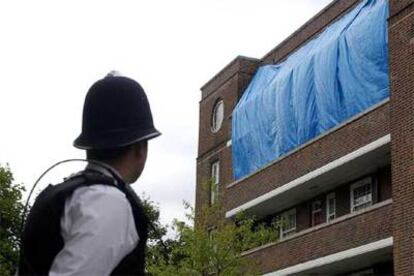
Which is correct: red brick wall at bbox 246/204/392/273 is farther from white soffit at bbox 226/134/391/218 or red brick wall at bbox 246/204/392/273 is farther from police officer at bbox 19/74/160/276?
police officer at bbox 19/74/160/276

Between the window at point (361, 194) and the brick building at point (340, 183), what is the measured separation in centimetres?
3

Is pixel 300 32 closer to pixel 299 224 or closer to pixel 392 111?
pixel 299 224

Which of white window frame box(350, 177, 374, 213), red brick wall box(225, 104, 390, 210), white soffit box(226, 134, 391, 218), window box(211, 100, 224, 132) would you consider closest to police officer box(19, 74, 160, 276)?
white soffit box(226, 134, 391, 218)

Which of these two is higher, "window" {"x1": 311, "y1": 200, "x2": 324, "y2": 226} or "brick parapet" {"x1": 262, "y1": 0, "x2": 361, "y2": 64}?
"brick parapet" {"x1": 262, "y1": 0, "x2": 361, "y2": 64}

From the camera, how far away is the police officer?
7.86 ft

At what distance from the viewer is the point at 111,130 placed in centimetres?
265

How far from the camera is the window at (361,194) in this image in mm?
27375

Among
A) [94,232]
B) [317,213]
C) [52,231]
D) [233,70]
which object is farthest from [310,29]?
[94,232]

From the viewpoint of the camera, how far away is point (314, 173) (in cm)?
2877

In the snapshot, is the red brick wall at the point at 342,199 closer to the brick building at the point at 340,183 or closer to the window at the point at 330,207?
the brick building at the point at 340,183

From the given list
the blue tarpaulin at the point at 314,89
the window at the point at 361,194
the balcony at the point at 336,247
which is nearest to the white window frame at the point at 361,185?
the window at the point at 361,194

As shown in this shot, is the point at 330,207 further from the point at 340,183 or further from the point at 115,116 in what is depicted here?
the point at 115,116

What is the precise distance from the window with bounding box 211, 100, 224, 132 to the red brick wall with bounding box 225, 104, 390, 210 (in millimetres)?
3704

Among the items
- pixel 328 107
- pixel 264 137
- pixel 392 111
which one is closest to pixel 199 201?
pixel 264 137
